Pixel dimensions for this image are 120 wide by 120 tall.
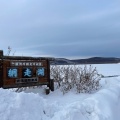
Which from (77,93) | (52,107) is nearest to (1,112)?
(52,107)

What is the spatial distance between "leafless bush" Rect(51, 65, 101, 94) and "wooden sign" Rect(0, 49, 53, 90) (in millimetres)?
607

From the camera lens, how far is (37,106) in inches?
262

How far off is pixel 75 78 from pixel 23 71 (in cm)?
216

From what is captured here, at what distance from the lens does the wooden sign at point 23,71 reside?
9539 millimetres

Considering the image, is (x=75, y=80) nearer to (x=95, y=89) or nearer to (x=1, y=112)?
(x=95, y=89)

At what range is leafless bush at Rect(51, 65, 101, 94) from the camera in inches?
415

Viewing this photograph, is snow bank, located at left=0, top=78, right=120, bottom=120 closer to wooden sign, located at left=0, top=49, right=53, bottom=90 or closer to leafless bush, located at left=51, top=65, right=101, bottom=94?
leafless bush, located at left=51, top=65, right=101, bottom=94

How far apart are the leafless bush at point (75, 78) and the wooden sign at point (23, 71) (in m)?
0.61

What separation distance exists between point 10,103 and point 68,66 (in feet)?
19.1

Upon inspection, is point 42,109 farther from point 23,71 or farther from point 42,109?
point 23,71

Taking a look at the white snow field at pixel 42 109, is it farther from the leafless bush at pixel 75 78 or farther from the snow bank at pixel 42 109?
the leafless bush at pixel 75 78

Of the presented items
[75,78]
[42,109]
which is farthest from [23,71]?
[42,109]

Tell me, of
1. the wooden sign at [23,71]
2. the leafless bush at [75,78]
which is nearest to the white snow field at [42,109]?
the leafless bush at [75,78]

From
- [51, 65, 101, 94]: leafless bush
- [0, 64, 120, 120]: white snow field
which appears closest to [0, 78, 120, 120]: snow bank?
[0, 64, 120, 120]: white snow field
